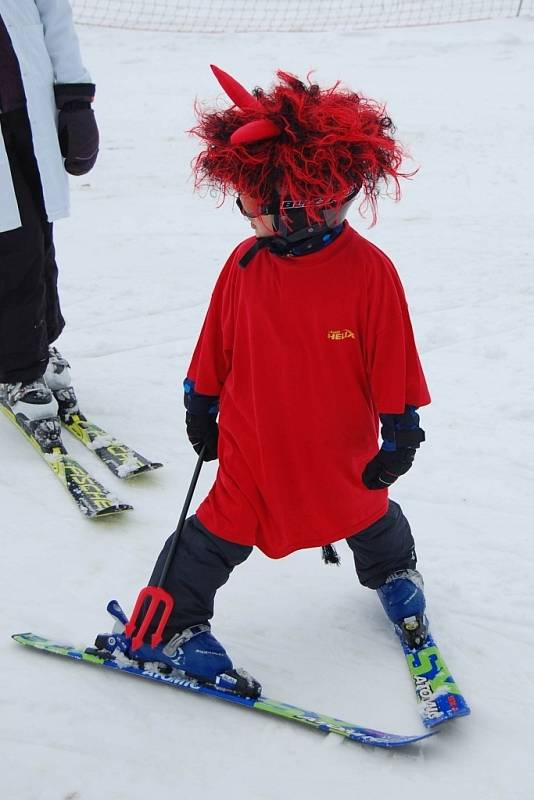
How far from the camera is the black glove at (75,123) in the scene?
3291 millimetres

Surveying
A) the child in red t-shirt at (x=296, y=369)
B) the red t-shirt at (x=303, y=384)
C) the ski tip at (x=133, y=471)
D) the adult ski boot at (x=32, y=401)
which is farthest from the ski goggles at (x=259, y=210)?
the adult ski boot at (x=32, y=401)

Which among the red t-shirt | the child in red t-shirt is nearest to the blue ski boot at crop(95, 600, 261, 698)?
the child in red t-shirt

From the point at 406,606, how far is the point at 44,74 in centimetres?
219

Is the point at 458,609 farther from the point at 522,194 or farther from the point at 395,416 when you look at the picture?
the point at 522,194

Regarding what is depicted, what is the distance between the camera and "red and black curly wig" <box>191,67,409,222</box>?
1996mm

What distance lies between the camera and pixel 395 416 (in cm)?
227

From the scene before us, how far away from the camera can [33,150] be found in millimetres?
3254

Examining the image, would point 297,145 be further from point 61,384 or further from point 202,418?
point 61,384

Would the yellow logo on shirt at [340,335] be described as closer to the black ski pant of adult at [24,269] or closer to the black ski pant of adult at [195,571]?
the black ski pant of adult at [195,571]

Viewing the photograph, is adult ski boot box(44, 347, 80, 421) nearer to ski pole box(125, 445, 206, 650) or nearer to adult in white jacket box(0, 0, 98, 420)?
adult in white jacket box(0, 0, 98, 420)

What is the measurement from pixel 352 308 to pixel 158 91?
8256 mm

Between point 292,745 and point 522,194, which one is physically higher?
point 292,745

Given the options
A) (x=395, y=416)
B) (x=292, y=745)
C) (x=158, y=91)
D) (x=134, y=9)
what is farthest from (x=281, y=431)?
(x=134, y=9)

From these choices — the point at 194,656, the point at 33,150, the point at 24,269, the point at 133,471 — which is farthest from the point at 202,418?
the point at 33,150
